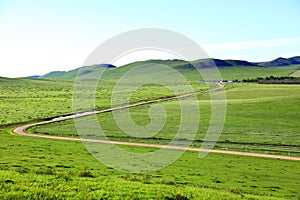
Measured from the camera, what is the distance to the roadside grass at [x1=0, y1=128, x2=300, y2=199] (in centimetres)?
1516

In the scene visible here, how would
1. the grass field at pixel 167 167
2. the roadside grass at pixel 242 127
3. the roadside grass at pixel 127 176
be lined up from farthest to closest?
the roadside grass at pixel 242 127, the grass field at pixel 167 167, the roadside grass at pixel 127 176

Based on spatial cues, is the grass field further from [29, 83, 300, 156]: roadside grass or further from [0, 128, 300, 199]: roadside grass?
[29, 83, 300, 156]: roadside grass

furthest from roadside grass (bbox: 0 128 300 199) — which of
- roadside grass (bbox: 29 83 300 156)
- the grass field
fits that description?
roadside grass (bbox: 29 83 300 156)

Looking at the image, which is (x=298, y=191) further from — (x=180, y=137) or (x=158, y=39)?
(x=180, y=137)

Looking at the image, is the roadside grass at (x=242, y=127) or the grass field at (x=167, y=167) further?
the roadside grass at (x=242, y=127)

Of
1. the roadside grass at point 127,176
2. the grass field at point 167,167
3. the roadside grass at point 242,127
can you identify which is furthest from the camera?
the roadside grass at point 242,127

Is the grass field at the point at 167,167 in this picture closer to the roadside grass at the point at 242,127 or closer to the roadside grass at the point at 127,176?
the roadside grass at the point at 127,176

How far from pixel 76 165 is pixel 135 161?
7.52 meters

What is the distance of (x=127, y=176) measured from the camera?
2820cm

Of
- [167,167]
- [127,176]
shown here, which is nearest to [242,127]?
[167,167]

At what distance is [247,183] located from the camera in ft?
100.0

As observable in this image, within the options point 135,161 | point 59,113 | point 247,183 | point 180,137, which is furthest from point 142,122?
point 247,183

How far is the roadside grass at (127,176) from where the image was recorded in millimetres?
15156

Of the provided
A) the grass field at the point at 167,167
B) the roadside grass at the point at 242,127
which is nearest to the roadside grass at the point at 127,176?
the grass field at the point at 167,167
